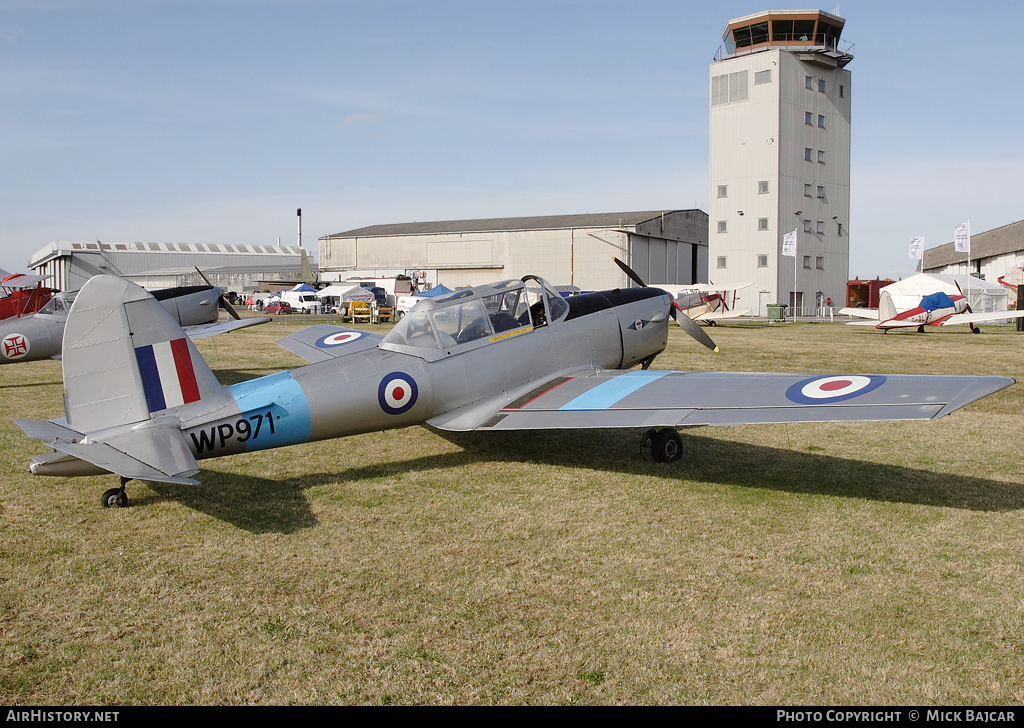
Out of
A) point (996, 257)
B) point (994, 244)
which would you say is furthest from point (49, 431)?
point (994, 244)

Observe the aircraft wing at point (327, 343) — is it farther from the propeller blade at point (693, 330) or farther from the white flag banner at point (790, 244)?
the white flag banner at point (790, 244)

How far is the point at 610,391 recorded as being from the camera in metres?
7.24

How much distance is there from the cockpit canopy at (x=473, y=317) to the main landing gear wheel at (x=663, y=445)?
5.71ft

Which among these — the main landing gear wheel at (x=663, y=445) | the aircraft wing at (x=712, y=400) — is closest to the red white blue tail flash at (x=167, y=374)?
the aircraft wing at (x=712, y=400)

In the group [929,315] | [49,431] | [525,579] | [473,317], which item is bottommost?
[525,579]

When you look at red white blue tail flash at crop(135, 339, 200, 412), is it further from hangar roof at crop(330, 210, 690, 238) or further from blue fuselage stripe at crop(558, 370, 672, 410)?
hangar roof at crop(330, 210, 690, 238)

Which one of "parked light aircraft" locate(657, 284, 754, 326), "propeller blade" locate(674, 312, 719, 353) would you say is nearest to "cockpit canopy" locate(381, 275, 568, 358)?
"propeller blade" locate(674, 312, 719, 353)

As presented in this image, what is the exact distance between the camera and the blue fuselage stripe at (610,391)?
6992 mm

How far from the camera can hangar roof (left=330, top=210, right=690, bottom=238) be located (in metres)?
56.7

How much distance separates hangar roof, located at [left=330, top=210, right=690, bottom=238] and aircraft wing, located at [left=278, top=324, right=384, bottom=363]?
145 ft

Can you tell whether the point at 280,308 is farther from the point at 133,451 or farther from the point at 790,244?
the point at 133,451

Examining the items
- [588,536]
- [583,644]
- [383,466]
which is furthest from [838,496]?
[383,466]

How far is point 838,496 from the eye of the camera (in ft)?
20.9

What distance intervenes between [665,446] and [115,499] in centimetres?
512
